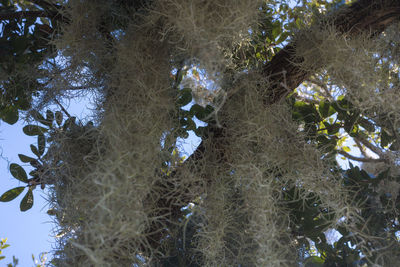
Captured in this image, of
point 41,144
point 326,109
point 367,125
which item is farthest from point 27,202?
point 367,125

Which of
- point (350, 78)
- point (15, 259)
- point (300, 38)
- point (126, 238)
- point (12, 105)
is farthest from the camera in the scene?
point (15, 259)

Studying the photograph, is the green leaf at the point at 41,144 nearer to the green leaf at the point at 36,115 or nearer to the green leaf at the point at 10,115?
the green leaf at the point at 36,115

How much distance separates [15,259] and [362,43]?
1234mm

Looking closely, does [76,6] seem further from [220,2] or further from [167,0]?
[220,2]

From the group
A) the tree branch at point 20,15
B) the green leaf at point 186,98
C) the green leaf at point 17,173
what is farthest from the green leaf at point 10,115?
the green leaf at point 186,98

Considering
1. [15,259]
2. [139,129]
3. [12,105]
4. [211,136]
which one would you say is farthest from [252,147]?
[15,259]

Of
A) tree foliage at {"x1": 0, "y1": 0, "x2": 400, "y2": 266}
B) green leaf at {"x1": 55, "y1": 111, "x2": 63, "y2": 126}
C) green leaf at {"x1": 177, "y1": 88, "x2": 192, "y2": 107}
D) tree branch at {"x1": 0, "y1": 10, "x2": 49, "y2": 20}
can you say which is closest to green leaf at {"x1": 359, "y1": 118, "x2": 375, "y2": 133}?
tree foliage at {"x1": 0, "y1": 0, "x2": 400, "y2": 266}

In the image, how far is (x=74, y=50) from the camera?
0.79 m

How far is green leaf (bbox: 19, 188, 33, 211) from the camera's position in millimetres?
950

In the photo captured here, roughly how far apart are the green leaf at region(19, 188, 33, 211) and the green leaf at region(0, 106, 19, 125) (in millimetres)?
227

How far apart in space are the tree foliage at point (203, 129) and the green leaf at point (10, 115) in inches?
1.4

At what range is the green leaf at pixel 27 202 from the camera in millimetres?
950

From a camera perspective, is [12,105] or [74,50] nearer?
[74,50]

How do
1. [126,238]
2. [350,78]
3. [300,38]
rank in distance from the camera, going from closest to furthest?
[126,238] → [350,78] → [300,38]
